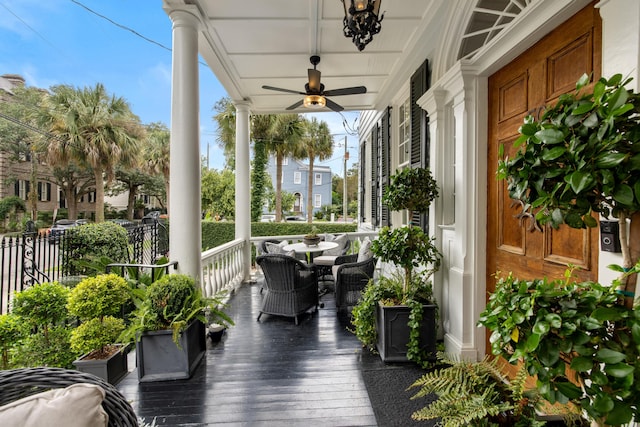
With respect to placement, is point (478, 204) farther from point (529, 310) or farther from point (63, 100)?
point (63, 100)

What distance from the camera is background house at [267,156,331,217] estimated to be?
1027 inches

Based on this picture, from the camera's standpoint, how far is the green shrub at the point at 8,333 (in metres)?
1.99

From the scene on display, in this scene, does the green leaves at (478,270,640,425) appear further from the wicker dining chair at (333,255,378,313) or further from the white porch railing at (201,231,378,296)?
the white porch railing at (201,231,378,296)

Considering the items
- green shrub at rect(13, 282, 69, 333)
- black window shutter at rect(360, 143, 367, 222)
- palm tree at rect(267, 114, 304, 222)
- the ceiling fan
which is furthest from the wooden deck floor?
palm tree at rect(267, 114, 304, 222)

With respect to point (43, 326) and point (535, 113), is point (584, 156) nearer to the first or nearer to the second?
point (535, 113)

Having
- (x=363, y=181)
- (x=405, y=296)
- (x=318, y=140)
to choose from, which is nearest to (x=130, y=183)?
(x=318, y=140)

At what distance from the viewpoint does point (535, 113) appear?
1811mm

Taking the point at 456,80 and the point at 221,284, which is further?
the point at 221,284

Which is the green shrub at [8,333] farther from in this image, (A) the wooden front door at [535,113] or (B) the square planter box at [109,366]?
(A) the wooden front door at [535,113]

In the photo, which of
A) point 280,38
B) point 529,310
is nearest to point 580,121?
point 529,310

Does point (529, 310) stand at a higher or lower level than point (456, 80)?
lower

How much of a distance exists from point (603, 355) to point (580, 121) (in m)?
0.63

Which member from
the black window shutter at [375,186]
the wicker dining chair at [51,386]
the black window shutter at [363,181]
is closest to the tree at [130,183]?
the black window shutter at [363,181]

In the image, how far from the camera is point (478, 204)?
2309 mm
